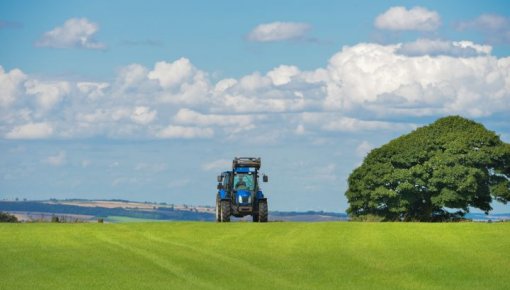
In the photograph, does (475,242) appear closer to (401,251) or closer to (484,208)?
(401,251)

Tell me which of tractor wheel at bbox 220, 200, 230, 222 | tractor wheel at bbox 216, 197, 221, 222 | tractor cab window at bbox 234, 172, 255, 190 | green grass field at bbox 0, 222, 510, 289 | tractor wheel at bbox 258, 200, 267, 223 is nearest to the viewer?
green grass field at bbox 0, 222, 510, 289

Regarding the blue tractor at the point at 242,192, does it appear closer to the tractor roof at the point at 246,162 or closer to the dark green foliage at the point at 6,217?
the tractor roof at the point at 246,162

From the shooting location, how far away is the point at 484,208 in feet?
270

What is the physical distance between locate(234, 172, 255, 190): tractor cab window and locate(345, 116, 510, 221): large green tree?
21.4 meters

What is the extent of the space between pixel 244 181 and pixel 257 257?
27638 millimetres

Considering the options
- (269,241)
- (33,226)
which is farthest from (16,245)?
(33,226)

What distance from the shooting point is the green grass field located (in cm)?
2695

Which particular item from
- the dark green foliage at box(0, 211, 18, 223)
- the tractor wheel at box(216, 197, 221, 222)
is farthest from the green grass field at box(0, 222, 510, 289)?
the dark green foliage at box(0, 211, 18, 223)

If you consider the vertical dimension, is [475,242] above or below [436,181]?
below

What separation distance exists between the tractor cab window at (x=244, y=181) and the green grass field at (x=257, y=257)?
36.1 feet

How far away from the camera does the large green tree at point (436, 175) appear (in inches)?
→ 3137

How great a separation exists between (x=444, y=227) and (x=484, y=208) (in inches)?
1342

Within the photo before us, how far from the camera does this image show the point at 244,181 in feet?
202

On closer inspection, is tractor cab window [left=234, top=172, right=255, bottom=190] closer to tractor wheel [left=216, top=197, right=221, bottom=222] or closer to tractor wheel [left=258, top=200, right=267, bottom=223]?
tractor wheel [left=258, top=200, right=267, bottom=223]
